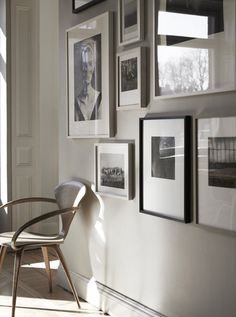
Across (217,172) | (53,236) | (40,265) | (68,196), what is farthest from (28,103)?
(217,172)

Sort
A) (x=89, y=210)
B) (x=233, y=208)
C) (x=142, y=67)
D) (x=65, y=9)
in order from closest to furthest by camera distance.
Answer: (x=233, y=208) → (x=142, y=67) → (x=89, y=210) → (x=65, y=9)

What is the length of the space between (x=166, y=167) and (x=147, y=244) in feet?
1.51

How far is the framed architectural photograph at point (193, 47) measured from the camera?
2.08 metres

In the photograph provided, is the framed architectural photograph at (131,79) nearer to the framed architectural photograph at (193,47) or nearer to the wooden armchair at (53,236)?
the framed architectural photograph at (193,47)

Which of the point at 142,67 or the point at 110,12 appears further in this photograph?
the point at 110,12

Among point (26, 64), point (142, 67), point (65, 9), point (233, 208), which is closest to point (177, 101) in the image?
point (142, 67)

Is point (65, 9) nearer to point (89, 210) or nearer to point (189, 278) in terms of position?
point (89, 210)

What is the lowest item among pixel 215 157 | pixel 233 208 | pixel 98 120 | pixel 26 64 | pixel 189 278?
pixel 189 278

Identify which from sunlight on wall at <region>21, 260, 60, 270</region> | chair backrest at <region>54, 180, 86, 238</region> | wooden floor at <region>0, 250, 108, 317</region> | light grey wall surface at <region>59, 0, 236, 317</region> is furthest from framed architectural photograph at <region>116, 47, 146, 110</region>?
sunlight on wall at <region>21, 260, 60, 270</region>

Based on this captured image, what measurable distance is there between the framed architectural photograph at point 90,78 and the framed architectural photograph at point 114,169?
10cm

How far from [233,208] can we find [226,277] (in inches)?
12.0

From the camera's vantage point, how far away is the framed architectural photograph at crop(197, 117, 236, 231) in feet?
6.79

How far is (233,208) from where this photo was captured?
207 centimetres

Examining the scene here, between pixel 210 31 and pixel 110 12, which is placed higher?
pixel 110 12
